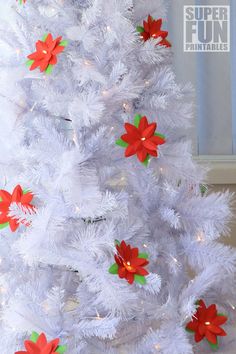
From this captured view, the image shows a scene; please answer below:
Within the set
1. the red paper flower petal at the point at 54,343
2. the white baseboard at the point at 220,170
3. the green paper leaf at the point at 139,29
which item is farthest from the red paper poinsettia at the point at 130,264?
the white baseboard at the point at 220,170

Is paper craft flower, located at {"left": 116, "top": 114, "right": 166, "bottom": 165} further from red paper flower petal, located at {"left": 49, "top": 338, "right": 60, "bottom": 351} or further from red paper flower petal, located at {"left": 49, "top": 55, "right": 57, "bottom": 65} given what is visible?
red paper flower petal, located at {"left": 49, "top": 338, "right": 60, "bottom": 351}

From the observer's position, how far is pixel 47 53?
1154mm

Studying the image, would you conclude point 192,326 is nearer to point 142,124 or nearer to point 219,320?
point 219,320

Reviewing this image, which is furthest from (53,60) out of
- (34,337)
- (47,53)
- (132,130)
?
(34,337)

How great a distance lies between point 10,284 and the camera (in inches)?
48.6

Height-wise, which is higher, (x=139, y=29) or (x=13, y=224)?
(x=139, y=29)

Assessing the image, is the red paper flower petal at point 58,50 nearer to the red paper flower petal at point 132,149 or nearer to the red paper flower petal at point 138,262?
the red paper flower petal at point 132,149

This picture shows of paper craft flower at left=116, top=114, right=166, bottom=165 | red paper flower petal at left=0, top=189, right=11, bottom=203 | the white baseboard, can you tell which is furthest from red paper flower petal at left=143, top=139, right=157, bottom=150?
the white baseboard

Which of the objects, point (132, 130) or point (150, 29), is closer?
point (132, 130)

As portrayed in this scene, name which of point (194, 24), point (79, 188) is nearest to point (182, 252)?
point (79, 188)

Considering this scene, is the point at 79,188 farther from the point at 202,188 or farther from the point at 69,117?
the point at 202,188

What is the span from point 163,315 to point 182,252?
0.18m

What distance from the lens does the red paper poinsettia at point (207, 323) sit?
1.32 meters

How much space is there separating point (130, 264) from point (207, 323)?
1.02 ft
